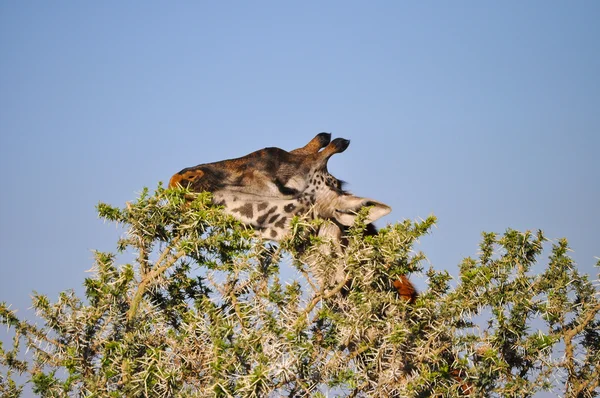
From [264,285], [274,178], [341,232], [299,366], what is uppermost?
[274,178]

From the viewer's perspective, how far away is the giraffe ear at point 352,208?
21.2 feet

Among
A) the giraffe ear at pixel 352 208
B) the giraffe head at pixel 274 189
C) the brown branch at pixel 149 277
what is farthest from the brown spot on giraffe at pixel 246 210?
the brown branch at pixel 149 277

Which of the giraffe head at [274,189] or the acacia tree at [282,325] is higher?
the giraffe head at [274,189]

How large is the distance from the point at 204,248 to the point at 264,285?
1.67ft

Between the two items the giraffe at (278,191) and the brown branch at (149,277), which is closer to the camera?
the brown branch at (149,277)

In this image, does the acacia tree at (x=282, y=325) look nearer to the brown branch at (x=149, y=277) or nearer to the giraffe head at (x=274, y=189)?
the brown branch at (x=149, y=277)

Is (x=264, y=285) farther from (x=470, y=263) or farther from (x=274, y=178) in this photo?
(x=274, y=178)

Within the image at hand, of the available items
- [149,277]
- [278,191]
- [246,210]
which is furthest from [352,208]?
[149,277]

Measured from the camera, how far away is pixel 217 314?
4.34 meters

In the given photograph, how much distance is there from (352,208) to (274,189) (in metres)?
0.86

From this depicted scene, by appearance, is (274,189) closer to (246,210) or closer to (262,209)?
(262,209)

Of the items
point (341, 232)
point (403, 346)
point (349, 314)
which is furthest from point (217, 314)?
point (341, 232)

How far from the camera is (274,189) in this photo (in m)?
7.19

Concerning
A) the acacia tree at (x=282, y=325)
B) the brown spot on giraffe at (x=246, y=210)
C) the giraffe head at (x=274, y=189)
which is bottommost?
the acacia tree at (x=282, y=325)
